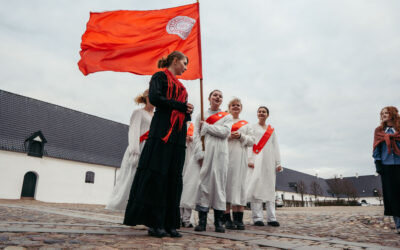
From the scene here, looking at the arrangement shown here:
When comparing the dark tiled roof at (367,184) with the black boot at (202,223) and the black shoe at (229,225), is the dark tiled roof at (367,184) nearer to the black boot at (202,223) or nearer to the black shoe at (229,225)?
the black shoe at (229,225)

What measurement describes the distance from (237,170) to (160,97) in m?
2.28

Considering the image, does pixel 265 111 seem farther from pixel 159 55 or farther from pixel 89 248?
pixel 89 248

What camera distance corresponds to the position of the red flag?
454 centimetres

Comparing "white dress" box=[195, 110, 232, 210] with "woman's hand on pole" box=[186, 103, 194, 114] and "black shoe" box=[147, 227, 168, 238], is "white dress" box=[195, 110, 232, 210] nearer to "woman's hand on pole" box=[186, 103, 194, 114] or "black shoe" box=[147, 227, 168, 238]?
"woman's hand on pole" box=[186, 103, 194, 114]

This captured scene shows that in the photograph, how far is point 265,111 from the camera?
680 centimetres

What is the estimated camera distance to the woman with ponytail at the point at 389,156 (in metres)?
5.17

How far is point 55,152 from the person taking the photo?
29.6 meters

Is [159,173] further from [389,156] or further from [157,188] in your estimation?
[389,156]

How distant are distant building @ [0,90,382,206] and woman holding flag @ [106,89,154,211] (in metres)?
25.4

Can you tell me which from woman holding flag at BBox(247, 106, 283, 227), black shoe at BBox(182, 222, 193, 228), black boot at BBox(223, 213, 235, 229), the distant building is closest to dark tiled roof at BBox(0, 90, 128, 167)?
the distant building

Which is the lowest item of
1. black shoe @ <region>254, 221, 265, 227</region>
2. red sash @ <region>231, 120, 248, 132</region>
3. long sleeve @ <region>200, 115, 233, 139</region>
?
black shoe @ <region>254, 221, 265, 227</region>

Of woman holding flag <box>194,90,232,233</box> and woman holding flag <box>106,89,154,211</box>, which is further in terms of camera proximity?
woman holding flag <box>106,89,154,211</box>

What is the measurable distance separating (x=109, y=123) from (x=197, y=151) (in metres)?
35.3

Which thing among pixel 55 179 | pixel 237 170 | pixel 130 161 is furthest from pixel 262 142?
pixel 55 179
